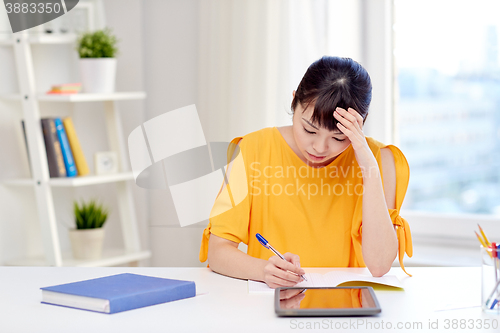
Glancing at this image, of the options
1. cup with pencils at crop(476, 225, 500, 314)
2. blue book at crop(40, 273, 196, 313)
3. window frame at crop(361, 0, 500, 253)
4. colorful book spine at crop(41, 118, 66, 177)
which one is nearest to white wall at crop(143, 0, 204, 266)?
colorful book spine at crop(41, 118, 66, 177)

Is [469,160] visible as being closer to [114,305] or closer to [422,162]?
[422,162]

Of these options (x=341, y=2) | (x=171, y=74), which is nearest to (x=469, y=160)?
(x=341, y=2)

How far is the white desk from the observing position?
3.08 ft

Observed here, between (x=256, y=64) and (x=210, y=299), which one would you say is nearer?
(x=210, y=299)

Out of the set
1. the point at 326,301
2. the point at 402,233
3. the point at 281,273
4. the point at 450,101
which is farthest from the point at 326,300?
the point at 450,101

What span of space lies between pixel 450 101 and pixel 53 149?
1664mm

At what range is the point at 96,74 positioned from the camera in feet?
7.76

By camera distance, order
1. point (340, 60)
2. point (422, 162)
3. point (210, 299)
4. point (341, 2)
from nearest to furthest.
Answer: point (210, 299) < point (340, 60) < point (341, 2) < point (422, 162)

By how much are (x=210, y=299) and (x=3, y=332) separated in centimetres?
38

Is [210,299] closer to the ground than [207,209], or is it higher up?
higher up

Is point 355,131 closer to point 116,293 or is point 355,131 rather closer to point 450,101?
point 116,293

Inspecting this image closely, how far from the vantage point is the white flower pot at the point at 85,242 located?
2367 millimetres

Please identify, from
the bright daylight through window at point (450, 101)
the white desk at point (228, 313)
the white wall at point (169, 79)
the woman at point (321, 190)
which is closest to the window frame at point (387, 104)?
the bright daylight through window at point (450, 101)

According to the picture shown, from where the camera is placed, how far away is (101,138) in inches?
106
